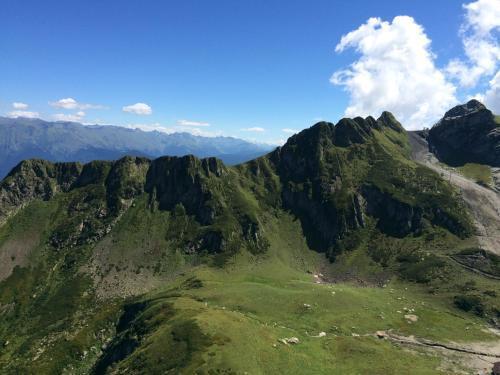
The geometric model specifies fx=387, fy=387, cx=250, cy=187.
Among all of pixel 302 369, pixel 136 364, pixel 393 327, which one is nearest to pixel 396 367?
pixel 302 369

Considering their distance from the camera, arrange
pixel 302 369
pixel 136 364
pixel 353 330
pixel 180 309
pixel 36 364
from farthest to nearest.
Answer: pixel 36 364, pixel 180 309, pixel 353 330, pixel 136 364, pixel 302 369

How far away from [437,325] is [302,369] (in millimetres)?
73365

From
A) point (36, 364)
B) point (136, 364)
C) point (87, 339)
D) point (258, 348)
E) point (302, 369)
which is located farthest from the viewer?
point (87, 339)

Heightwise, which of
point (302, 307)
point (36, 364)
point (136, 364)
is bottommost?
point (36, 364)

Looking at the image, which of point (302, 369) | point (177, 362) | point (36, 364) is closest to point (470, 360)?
point (302, 369)

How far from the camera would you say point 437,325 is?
145 metres

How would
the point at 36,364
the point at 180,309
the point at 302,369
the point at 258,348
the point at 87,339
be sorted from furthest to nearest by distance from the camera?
the point at 87,339 → the point at 36,364 → the point at 180,309 → the point at 258,348 → the point at 302,369

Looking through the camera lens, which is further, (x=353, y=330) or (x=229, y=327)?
(x=353, y=330)

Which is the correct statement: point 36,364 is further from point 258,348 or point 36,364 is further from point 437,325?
point 437,325

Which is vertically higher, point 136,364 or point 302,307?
point 302,307

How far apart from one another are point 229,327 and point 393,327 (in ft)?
204

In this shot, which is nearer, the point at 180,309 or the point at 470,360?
the point at 470,360

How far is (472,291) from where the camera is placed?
577 ft

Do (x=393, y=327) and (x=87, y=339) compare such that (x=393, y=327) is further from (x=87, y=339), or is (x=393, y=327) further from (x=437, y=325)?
(x=87, y=339)
